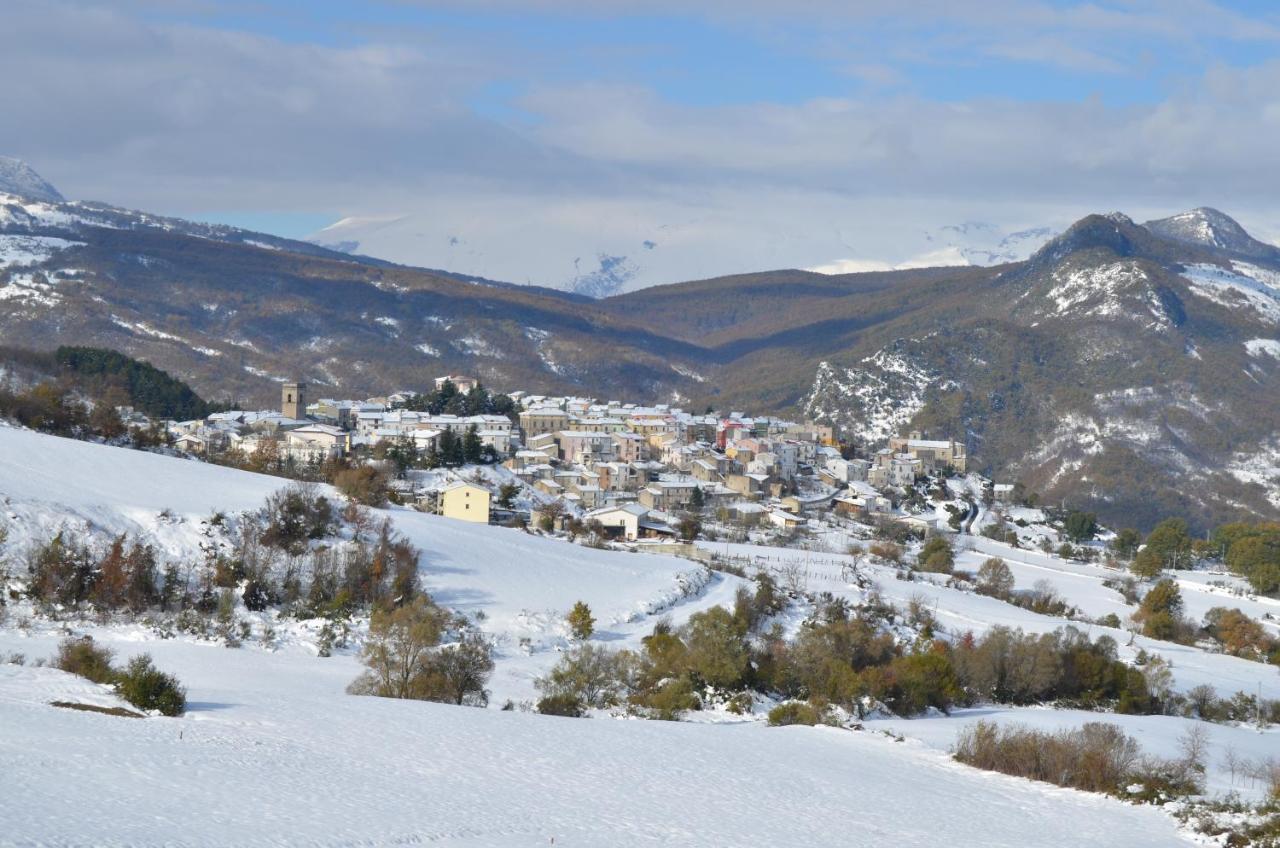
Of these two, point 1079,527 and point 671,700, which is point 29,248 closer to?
point 1079,527

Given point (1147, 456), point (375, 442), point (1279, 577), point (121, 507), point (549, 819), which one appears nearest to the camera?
point (549, 819)

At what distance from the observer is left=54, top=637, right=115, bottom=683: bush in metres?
20.5

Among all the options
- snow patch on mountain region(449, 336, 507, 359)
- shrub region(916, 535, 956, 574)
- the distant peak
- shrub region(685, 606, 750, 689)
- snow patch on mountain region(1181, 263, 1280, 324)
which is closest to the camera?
shrub region(685, 606, 750, 689)

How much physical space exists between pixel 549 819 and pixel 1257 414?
144m

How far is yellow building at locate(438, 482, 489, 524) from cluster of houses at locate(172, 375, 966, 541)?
0.13 ft

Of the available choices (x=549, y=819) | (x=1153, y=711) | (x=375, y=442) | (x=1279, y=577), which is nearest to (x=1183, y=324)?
(x=1279, y=577)

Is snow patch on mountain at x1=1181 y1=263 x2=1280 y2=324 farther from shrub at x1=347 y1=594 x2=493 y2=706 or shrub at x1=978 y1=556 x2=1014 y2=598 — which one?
shrub at x1=347 y1=594 x2=493 y2=706

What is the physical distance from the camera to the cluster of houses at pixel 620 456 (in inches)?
2359

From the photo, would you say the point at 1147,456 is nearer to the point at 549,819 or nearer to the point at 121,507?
the point at 121,507

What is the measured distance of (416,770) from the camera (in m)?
17.4

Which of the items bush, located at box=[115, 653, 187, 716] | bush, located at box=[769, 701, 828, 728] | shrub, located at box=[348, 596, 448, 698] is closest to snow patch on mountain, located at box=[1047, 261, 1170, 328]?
bush, located at box=[769, 701, 828, 728]

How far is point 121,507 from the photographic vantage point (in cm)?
3372

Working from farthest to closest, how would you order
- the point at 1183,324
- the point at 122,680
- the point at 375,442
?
the point at 1183,324 < the point at 375,442 < the point at 122,680

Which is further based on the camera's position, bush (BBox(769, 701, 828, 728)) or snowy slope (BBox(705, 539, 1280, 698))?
snowy slope (BBox(705, 539, 1280, 698))
